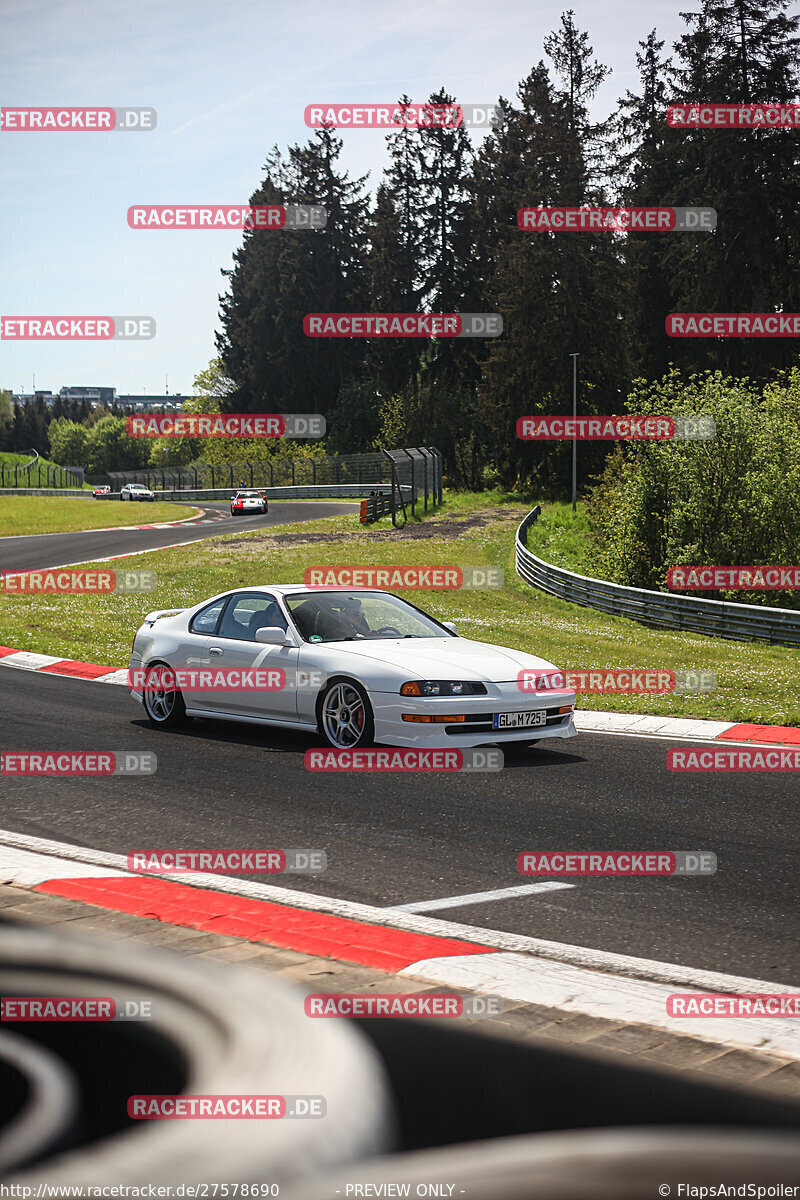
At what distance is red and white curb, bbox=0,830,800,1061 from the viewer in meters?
4.55

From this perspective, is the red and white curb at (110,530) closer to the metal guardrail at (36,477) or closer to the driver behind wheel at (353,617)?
the driver behind wheel at (353,617)

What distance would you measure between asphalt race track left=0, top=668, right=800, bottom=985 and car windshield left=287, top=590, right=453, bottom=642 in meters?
1.00

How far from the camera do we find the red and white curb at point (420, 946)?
455 cm

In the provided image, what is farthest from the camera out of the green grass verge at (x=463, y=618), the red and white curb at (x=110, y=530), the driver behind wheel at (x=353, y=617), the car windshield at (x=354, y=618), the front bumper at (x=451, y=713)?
the red and white curb at (x=110, y=530)

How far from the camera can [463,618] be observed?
2344 cm

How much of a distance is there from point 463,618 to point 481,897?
17128mm

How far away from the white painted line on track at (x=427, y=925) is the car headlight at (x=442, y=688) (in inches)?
123

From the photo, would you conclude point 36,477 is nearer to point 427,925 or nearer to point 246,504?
point 246,504

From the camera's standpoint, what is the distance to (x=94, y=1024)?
14.5 feet

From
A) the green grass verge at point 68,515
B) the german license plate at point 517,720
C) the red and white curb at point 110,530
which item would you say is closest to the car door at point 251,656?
the german license plate at point 517,720

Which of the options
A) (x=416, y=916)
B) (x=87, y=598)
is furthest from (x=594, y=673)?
(x=87, y=598)

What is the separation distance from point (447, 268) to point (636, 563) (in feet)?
172

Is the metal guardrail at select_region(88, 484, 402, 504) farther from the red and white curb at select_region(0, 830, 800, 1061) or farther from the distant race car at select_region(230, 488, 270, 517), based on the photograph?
the red and white curb at select_region(0, 830, 800, 1061)

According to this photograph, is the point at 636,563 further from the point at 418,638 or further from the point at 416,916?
the point at 416,916
